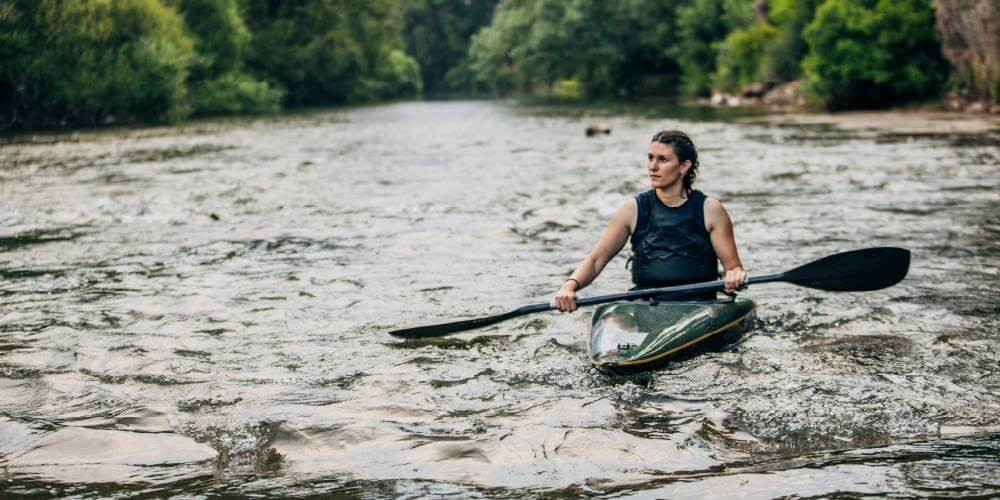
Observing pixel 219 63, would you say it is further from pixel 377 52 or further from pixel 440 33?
pixel 440 33

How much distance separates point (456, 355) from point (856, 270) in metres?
2.13

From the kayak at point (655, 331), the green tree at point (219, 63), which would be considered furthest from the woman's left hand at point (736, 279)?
the green tree at point (219, 63)

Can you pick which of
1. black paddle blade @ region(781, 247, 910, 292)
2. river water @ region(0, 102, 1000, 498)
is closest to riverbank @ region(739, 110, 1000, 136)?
river water @ region(0, 102, 1000, 498)

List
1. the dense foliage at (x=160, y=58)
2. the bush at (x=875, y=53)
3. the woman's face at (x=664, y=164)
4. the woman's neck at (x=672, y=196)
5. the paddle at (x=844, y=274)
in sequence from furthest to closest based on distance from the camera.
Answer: the dense foliage at (x=160, y=58)
the bush at (x=875, y=53)
the paddle at (x=844, y=274)
the woman's neck at (x=672, y=196)
the woman's face at (x=664, y=164)

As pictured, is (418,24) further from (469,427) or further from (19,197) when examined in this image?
(469,427)

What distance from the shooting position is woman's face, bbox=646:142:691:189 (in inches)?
193

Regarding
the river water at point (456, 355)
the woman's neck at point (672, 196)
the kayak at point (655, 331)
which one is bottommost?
the river water at point (456, 355)

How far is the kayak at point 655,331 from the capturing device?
458cm

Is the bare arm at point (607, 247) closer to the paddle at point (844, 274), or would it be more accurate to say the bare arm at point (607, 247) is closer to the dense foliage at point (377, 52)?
the paddle at point (844, 274)

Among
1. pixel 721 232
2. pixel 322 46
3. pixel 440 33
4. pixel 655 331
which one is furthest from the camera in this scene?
pixel 440 33

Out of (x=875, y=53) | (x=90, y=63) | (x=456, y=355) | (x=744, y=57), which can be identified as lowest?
(x=456, y=355)

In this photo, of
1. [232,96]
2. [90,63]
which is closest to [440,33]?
[232,96]

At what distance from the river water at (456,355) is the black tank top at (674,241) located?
44cm

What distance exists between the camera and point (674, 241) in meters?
5.09
